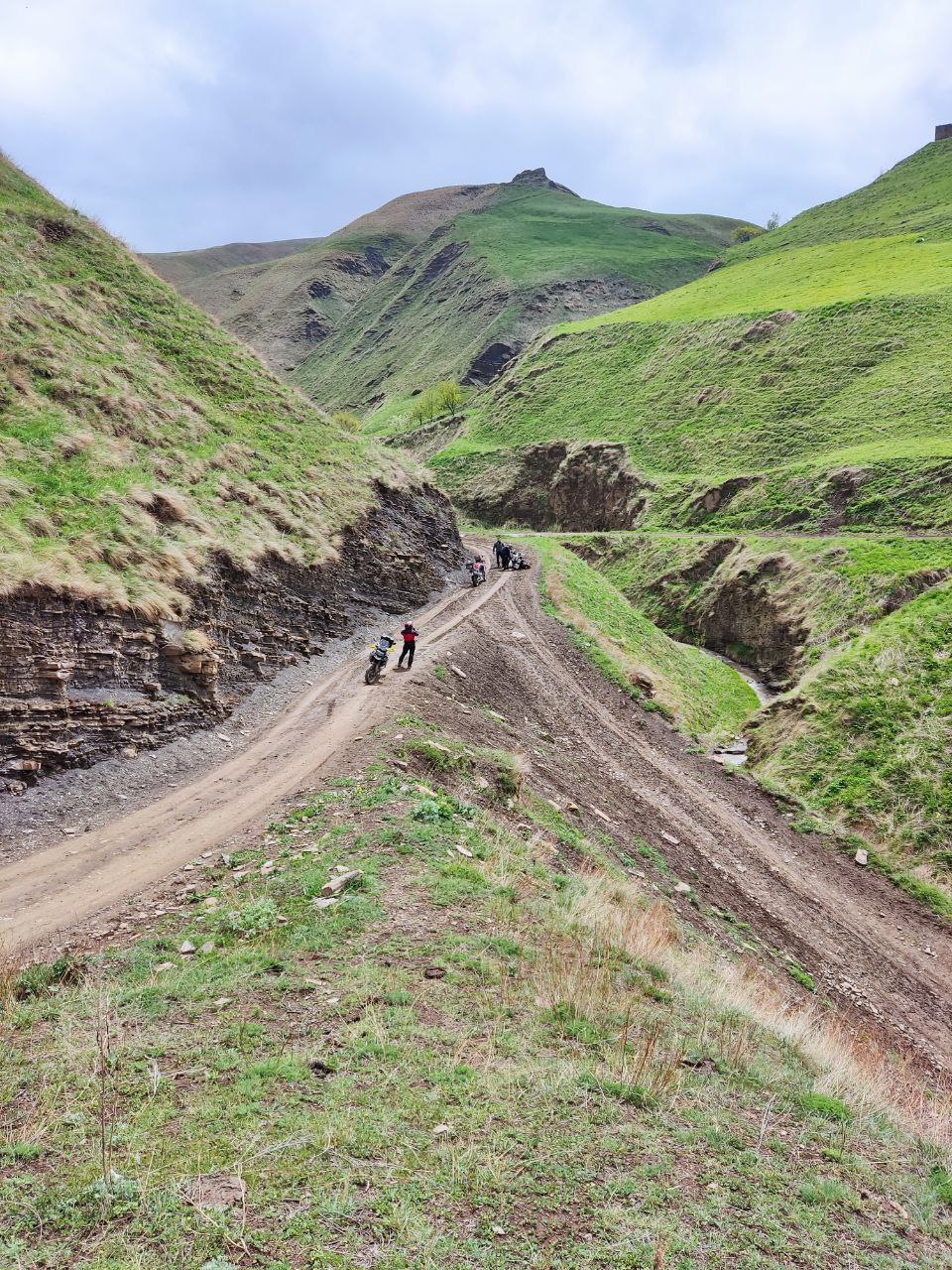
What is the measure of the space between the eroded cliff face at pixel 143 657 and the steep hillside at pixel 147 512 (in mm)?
43

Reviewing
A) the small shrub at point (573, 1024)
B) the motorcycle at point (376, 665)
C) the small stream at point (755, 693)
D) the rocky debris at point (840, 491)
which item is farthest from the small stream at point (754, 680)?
the small shrub at point (573, 1024)

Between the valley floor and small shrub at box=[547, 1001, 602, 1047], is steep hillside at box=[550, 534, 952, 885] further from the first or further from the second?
small shrub at box=[547, 1001, 602, 1047]

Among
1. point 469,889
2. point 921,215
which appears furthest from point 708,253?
point 469,889

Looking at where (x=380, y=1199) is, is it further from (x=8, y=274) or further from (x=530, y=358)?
(x=530, y=358)

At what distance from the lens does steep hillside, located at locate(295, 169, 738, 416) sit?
114062mm

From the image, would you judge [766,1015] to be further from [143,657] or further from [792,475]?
[792,475]

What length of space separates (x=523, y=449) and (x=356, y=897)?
199 feet

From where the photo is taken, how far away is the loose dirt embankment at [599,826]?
11.3 metres

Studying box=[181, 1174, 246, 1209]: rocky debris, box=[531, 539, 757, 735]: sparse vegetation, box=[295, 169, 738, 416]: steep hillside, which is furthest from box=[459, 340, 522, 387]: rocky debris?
box=[181, 1174, 246, 1209]: rocky debris

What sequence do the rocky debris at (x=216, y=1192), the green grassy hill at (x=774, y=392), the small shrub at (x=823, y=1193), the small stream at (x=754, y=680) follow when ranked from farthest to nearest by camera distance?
the green grassy hill at (x=774, y=392) → the small stream at (x=754, y=680) → the small shrub at (x=823, y=1193) → the rocky debris at (x=216, y=1192)

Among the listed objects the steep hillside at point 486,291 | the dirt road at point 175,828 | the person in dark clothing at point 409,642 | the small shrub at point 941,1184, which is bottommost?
the dirt road at point 175,828

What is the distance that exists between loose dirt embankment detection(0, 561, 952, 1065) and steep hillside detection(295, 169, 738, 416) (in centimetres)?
8943

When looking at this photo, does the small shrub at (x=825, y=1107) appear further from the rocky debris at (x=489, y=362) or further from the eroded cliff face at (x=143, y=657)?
the rocky debris at (x=489, y=362)

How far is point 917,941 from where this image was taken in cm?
1608
